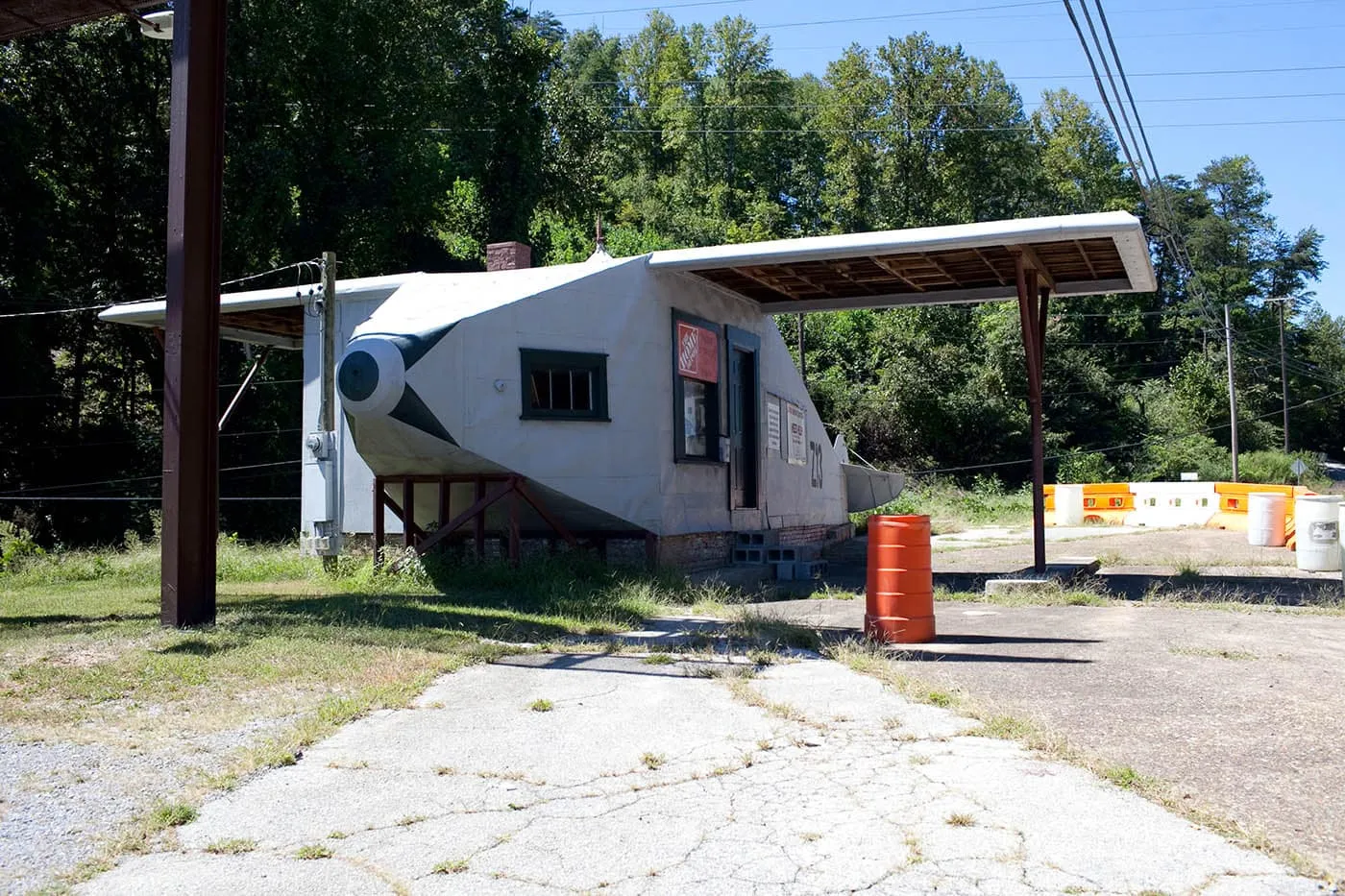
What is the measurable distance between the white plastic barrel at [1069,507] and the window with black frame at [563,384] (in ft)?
67.3

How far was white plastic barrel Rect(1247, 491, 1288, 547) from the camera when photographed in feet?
71.7

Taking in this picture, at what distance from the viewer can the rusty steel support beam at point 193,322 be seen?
386 inches

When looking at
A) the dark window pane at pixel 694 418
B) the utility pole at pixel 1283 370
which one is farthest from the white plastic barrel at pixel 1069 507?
the utility pole at pixel 1283 370

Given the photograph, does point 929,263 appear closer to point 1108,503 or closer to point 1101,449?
point 1108,503

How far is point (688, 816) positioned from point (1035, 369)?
419 inches

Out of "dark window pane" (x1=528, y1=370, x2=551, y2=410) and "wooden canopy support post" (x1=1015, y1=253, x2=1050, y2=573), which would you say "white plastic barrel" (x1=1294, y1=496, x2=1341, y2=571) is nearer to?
"wooden canopy support post" (x1=1015, y1=253, x2=1050, y2=573)

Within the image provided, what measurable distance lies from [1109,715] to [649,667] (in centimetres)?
329

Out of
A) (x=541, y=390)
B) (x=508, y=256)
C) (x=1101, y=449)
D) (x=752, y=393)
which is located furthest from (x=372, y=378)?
(x=1101, y=449)

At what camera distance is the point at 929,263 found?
15.0 meters

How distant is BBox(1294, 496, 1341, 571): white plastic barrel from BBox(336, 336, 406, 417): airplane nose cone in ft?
41.1

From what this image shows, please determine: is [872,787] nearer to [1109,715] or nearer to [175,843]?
[1109,715]

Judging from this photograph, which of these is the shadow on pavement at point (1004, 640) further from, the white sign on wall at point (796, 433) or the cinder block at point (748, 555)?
the white sign on wall at point (796, 433)

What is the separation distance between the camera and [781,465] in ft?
59.5

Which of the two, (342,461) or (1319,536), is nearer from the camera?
(342,461)
